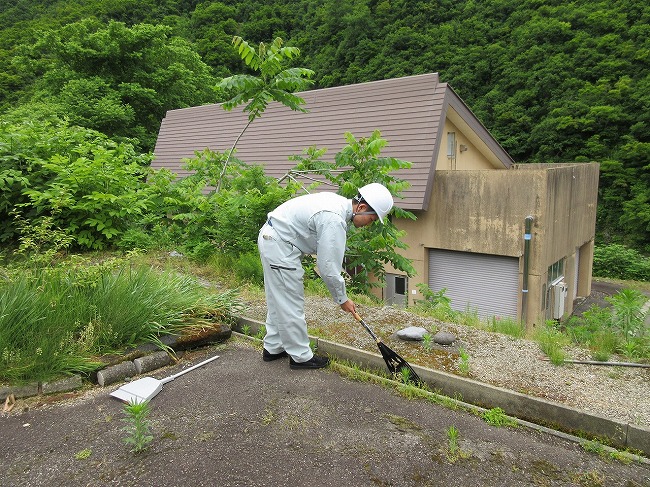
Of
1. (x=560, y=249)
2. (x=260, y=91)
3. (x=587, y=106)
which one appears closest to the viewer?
(x=260, y=91)

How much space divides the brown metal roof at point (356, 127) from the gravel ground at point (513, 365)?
577cm

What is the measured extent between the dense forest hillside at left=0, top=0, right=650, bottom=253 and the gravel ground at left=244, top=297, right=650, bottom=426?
58.0ft

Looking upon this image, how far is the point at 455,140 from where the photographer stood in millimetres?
14961

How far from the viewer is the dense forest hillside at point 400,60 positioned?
22.6 meters

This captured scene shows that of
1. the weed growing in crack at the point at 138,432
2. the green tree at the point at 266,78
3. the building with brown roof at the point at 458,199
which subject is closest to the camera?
the weed growing in crack at the point at 138,432

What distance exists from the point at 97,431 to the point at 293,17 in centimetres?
4498

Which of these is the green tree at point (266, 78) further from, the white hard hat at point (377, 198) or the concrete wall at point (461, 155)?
the concrete wall at point (461, 155)

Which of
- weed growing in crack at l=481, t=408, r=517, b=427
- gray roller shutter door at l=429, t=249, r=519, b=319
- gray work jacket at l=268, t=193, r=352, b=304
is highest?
gray work jacket at l=268, t=193, r=352, b=304

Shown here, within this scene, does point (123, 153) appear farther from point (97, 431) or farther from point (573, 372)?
point (573, 372)

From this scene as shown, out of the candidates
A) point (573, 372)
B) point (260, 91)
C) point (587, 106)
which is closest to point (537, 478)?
point (573, 372)

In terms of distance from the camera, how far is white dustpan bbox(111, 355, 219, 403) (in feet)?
10.8

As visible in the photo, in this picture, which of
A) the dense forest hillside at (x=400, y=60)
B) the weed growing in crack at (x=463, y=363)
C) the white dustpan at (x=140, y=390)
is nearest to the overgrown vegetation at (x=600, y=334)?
the weed growing in crack at (x=463, y=363)

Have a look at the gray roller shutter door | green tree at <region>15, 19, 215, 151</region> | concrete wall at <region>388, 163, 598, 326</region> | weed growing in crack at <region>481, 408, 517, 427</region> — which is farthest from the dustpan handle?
green tree at <region>15, 19, 215, 151</region>

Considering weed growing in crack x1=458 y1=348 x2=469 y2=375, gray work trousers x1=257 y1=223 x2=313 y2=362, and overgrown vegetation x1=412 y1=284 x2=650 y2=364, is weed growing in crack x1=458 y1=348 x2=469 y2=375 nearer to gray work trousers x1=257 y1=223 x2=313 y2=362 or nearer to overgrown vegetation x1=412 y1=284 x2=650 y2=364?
overgrown vegetation x1=412 y1=284 x2=650 y2=364
